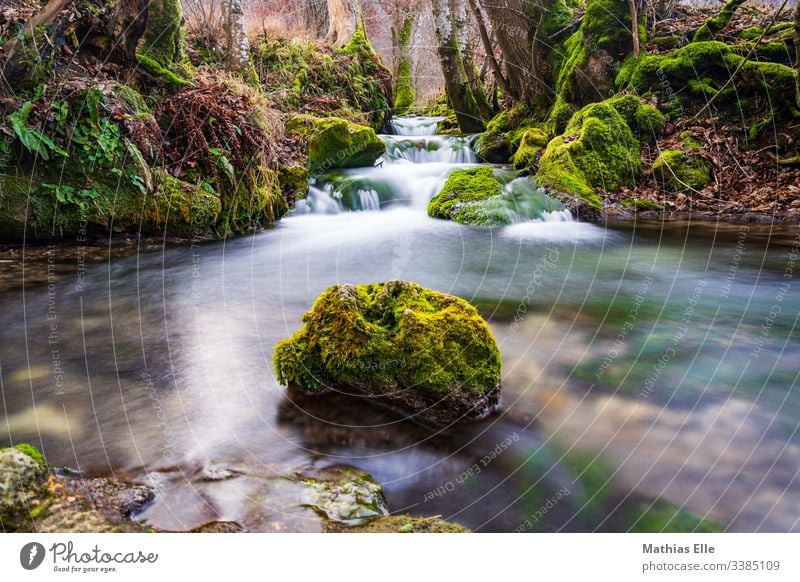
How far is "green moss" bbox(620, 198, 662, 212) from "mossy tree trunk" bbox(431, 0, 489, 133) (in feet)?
20.1

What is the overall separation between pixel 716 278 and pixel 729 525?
4280 millimetres

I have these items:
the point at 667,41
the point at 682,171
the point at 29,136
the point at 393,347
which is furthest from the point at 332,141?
the point at 393,347

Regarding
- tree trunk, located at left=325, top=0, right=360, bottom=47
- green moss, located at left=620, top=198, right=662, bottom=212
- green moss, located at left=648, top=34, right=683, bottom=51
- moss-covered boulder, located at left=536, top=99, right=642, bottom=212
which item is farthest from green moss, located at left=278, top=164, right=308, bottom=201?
tree trunk, located at left=325, top=0, right=360, bottom=47

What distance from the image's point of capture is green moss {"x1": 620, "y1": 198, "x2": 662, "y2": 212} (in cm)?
856

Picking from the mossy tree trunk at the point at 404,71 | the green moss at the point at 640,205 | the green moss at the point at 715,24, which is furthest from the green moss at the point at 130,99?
the mossy tree trunk at the point at 404,71

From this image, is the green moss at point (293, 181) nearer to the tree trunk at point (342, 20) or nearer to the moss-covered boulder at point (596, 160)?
the moss-covered boulder at point (596, 160)

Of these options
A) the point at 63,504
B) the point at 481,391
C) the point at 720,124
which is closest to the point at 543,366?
the point at 481,391

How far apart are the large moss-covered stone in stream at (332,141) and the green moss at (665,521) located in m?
8.51

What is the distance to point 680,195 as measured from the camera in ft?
28.2

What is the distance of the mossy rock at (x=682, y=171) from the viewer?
860 cm

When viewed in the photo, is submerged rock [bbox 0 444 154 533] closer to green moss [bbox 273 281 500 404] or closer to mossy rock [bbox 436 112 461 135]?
green moss [bbox 273 281 500 404]

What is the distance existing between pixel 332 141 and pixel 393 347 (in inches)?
306
